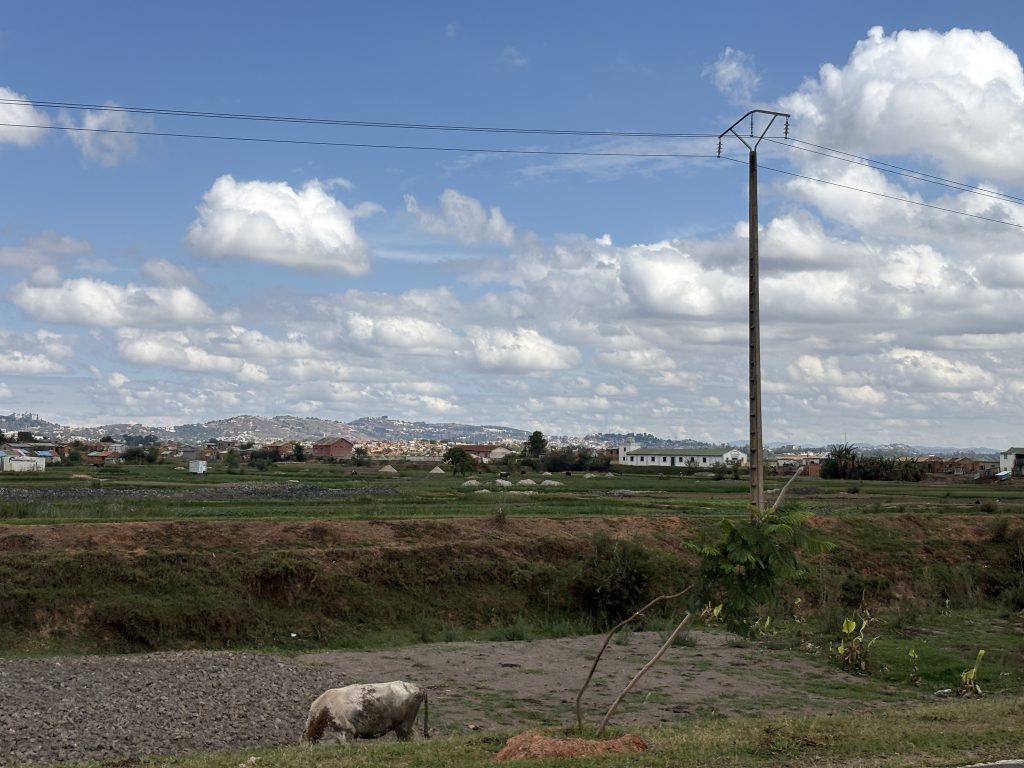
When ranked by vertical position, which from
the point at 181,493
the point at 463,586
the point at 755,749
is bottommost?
the point at 463,586

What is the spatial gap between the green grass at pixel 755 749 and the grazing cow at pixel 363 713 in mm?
2298

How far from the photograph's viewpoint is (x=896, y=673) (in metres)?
26.3

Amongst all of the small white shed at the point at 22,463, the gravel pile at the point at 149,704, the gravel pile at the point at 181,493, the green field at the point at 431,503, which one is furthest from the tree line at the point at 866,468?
the gravel pile at the point at 149,704

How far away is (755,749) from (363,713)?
276 inches

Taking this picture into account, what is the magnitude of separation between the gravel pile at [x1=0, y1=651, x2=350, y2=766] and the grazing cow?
1.46 meters

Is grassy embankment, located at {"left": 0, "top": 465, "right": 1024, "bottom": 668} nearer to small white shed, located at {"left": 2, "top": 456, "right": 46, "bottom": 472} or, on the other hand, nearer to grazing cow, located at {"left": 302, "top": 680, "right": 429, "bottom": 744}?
grazing cow, located at {"left": 302, "top": 680, "right": 429, "bottom": 744}

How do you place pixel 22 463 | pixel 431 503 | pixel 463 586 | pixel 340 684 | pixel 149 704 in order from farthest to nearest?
pixel 22 463 → pixel 431 503 → pixel 463 586 → pixel 340 684 → pixel 149 704

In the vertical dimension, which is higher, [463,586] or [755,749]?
[755,749]

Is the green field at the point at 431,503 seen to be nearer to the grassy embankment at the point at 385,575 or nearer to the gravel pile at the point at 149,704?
the grassy embankment at the point at 385,575

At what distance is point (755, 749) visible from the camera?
43.0ft

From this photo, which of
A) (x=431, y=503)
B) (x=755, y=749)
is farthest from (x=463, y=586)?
(x=755, y=749)

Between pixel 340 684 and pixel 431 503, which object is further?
pixel 431 503

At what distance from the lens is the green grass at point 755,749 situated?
486 inches

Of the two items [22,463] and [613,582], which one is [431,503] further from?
[22,463]
